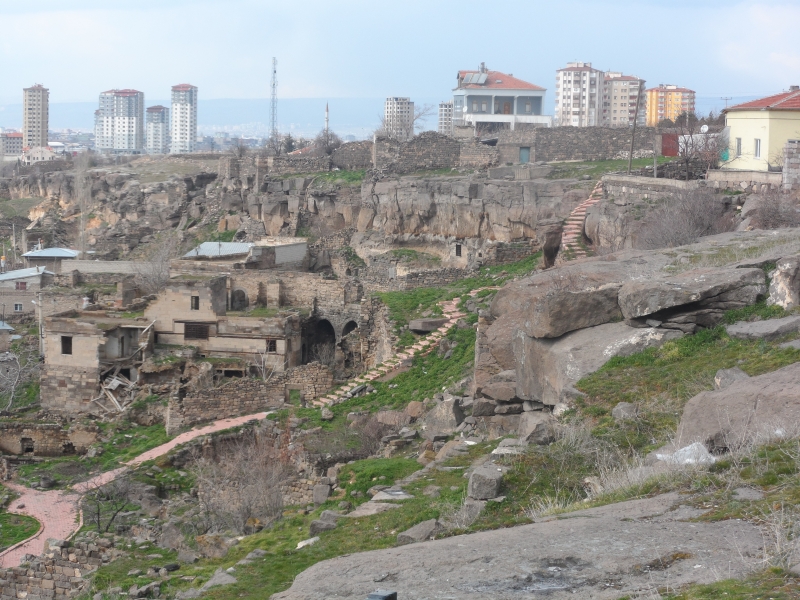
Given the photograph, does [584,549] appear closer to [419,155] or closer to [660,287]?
[660,287]

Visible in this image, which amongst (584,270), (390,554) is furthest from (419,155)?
(390,554)

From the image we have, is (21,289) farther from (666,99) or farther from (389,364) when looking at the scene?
(666,99)

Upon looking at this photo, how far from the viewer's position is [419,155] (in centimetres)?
3884

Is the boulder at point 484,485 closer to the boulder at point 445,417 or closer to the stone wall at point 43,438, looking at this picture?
the boulder at point 445,417

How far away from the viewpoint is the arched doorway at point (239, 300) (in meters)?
30.4

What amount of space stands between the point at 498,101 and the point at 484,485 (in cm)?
5700

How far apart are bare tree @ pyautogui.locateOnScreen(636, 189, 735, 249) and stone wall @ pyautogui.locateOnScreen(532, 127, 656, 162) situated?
14370 mm

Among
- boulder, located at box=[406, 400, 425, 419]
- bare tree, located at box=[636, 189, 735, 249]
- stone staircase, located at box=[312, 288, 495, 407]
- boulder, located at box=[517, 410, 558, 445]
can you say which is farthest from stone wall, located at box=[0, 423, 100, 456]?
boulder, located at box=[517, 410, 558, 445]

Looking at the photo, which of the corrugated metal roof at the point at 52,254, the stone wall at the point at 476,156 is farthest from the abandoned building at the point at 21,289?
the stone wall at the point at 476,156

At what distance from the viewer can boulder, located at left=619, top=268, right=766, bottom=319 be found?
44.0 feet

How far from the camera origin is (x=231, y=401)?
23.5 m

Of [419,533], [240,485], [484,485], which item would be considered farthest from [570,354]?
[240,485]

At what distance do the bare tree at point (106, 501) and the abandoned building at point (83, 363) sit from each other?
6.87 m

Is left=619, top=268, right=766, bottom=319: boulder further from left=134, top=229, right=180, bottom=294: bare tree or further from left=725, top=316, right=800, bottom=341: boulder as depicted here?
left=134, top=229, right=180, bottom=294: bare tree
